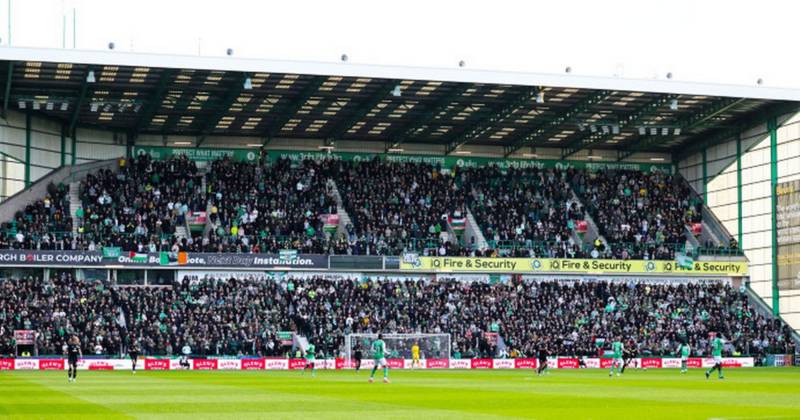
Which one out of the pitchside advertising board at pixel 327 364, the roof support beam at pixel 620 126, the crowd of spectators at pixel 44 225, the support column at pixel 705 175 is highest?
the roof support beam at pixel 620 126

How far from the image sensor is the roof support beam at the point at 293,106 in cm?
6669

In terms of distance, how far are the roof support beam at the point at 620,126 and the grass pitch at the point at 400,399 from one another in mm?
32085

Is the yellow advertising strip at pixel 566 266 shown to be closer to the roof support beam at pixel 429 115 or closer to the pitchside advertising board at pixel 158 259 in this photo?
the pitchside advertising board at pixel 158 259

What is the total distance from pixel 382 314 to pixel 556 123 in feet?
61.2

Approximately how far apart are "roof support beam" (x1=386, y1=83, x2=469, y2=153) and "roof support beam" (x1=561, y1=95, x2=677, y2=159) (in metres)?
11.9

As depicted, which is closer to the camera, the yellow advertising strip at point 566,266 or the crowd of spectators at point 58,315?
the crowd of spectators at point 58,315

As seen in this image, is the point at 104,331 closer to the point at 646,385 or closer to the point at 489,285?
the point at 489,285

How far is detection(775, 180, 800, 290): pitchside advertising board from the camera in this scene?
74562 millimetres

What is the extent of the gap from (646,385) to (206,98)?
1483 inches

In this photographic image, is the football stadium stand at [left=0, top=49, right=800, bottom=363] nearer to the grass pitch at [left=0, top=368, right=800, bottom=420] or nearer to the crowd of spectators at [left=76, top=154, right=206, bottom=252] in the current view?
the crowd of spectators at [left=76, top=154, right=206, bottom=252]

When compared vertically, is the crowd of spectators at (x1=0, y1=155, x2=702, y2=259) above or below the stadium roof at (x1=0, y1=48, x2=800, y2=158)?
below

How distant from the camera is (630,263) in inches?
2992

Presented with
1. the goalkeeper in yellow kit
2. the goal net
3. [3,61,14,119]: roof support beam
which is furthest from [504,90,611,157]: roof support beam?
[3,61,14,119]: roof support beam

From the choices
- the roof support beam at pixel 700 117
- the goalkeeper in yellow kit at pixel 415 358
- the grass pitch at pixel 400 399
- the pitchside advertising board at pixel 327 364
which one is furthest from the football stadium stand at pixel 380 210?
the grass pitch at pixel 400 399
